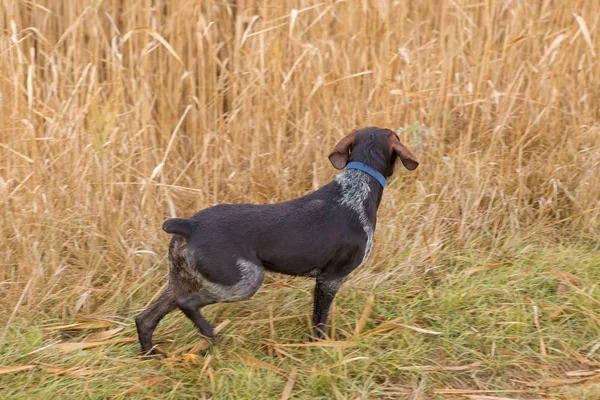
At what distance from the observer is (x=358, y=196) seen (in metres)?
3.42

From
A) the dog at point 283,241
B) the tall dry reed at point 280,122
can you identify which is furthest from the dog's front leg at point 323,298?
the tall dry reed at point 280,122

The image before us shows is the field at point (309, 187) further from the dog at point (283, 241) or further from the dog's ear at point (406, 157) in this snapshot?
the dog's ear at point (406, 157)

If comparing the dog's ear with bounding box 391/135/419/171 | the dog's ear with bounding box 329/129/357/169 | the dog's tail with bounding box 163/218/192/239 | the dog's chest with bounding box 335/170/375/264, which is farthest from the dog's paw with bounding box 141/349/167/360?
the dog's ear with bounding box 391/135/419/171

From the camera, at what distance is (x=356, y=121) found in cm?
473

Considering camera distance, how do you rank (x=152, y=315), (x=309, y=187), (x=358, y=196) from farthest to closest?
(x=309, y=187) → (x=358, y=196) → (x=152, y=315)

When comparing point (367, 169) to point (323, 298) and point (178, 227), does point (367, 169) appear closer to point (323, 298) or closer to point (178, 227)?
point (323, 298)

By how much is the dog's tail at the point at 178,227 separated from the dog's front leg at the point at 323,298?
0.72 meters

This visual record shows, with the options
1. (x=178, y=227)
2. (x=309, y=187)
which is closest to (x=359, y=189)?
(x=178, y=227)

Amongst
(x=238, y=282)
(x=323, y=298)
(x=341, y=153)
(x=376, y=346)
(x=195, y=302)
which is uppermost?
(x=341, y=153)

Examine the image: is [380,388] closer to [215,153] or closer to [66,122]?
[215,153]

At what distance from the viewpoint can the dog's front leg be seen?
340 centimetres

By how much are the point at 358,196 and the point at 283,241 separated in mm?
489

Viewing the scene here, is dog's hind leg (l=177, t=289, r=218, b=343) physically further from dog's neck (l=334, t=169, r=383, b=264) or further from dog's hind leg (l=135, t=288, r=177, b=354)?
dog's neck (l=334, t=169, r=383, b=264)

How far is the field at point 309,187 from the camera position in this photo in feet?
10.7
